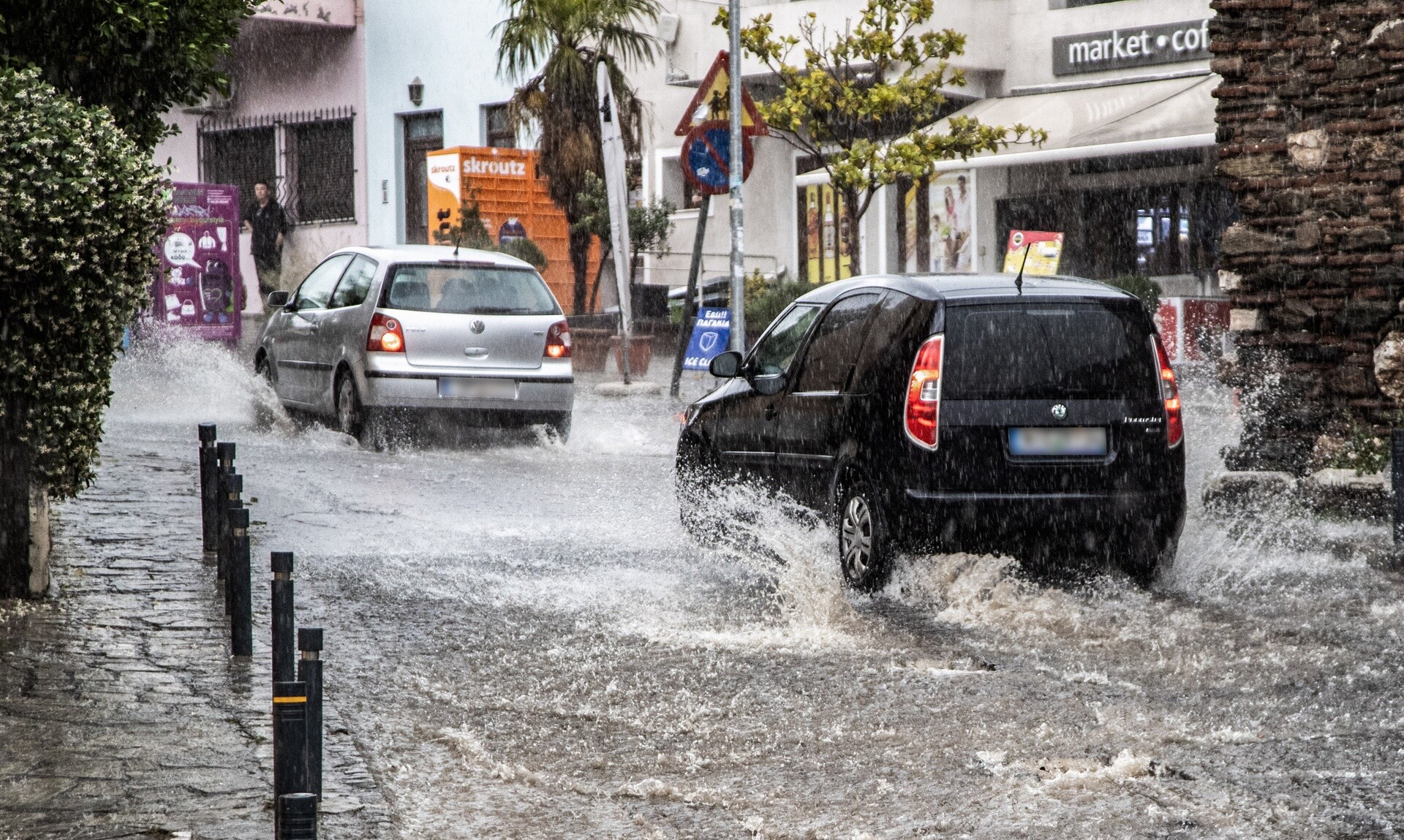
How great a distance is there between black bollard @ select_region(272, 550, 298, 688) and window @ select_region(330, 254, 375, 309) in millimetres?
9829

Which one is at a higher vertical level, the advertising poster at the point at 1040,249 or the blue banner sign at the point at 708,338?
the advertising poster at the point at 1040,249

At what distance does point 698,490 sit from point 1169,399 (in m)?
2.87

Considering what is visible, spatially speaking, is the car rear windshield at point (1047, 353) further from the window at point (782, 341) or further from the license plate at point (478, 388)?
the license plate at point (478, 388)

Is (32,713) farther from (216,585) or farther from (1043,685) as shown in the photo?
(1043,685)

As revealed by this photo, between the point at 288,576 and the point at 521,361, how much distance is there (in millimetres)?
9779

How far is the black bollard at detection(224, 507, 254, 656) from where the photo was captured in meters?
7.43

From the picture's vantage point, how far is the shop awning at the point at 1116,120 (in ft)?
77.5

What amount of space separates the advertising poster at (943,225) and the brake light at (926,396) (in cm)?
2094

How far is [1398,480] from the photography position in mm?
10133

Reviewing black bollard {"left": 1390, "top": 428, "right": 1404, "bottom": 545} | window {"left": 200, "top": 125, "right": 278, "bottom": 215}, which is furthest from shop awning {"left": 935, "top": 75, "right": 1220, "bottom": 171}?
window {"left": 200, "top": 125, "right": 278, "bottom": 215}

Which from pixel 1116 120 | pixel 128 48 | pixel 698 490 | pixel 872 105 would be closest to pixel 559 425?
pixel 698 490

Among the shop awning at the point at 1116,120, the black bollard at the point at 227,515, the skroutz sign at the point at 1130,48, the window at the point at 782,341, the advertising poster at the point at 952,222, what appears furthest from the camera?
the advertising poster at the point at 952,222

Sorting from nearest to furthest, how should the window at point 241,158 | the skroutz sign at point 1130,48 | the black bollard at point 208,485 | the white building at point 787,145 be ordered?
the black bollard at point 208,485 < the skroutz sign at point 1130,48 < the white building at point 787,145 < the window at point 241,158

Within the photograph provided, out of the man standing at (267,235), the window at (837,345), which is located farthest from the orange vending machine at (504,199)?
the window at (837,345)
